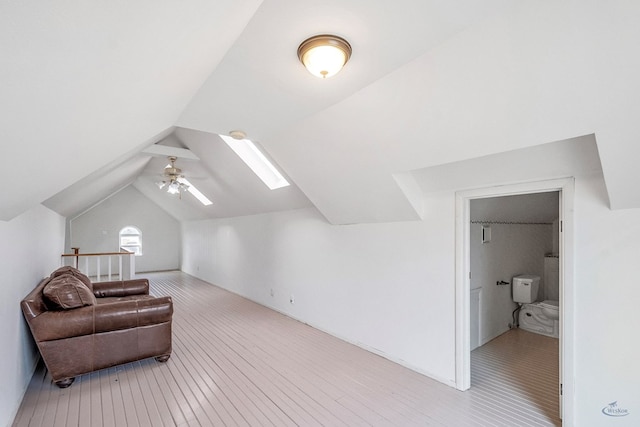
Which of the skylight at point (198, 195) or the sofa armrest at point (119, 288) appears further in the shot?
the skylight at point (198, 195)

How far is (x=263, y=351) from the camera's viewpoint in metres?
3.53

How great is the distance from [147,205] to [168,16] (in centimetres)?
1034

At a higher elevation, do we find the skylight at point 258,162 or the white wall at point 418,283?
the skylight at point 258,162

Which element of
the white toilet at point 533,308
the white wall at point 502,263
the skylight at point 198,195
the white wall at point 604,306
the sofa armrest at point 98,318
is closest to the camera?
the white wall at point 604,306

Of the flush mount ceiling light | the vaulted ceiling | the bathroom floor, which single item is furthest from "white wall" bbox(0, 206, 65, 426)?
the bathroom floor

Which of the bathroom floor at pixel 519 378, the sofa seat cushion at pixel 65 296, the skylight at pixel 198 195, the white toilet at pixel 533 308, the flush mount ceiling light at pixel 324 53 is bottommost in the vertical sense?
the bathroom floor at pixel 519 378

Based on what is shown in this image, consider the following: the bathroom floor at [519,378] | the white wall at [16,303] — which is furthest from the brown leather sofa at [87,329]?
the bathroom floor at [519,378]

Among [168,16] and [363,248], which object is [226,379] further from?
[168,16]

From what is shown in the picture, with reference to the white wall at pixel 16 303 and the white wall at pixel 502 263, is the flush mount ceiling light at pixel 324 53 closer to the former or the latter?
the white wall at pixel 16 303

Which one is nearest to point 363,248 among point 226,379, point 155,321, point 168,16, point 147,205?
point 226,379

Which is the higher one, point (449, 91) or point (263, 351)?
point (449, 91)

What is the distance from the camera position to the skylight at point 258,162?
13.9 feet

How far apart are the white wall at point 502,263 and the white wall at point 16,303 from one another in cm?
422

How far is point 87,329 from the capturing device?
8.91 feet
